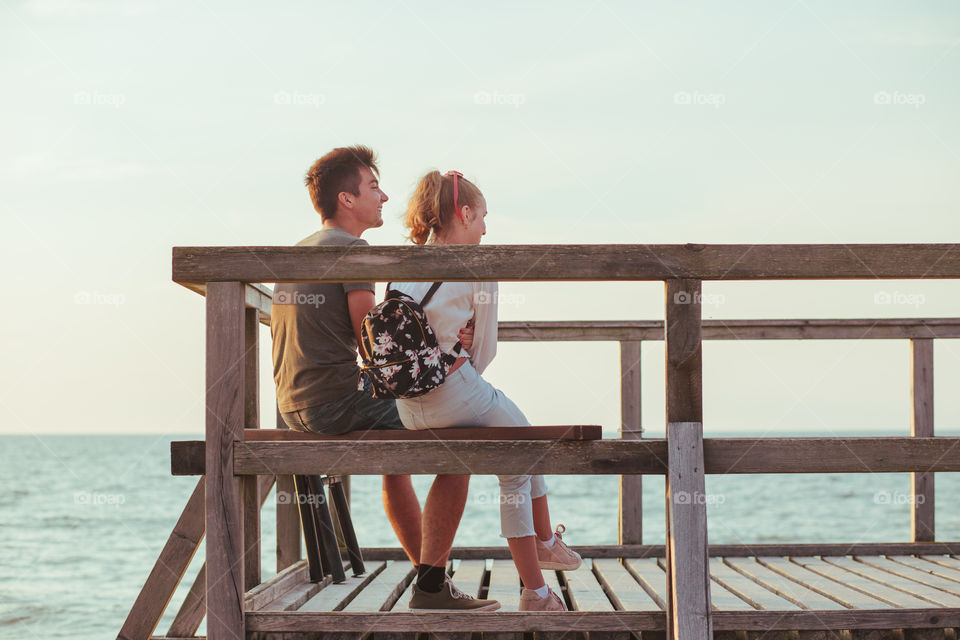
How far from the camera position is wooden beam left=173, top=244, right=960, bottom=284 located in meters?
3.00

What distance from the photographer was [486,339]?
3.51 metres

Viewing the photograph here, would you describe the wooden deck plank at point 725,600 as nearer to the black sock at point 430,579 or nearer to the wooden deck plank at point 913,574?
the wooden deck plank at point 913,574

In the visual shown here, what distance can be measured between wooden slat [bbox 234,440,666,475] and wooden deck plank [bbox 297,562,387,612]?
94 cm

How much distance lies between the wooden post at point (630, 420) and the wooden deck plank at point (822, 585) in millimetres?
699

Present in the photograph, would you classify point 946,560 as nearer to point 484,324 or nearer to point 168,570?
point 484,324

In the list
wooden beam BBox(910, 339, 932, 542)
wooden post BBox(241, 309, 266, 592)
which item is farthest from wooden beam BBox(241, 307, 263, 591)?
wooden beam BBox(910, 339, 932, 542)

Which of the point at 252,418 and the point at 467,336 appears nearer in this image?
the point at 467,336

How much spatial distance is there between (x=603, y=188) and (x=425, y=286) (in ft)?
57.7

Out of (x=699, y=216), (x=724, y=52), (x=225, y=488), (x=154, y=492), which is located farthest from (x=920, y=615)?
(x=154, y=492)

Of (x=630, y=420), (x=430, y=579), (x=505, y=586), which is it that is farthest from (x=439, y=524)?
(x=630, y=420)

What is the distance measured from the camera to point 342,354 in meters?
3.90

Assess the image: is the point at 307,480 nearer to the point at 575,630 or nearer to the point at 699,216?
the point at 575,630

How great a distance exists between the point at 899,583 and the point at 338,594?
2.44 meters

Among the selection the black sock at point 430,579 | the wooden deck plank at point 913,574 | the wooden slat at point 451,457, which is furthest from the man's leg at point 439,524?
the wooden deck plank at point 913,574
